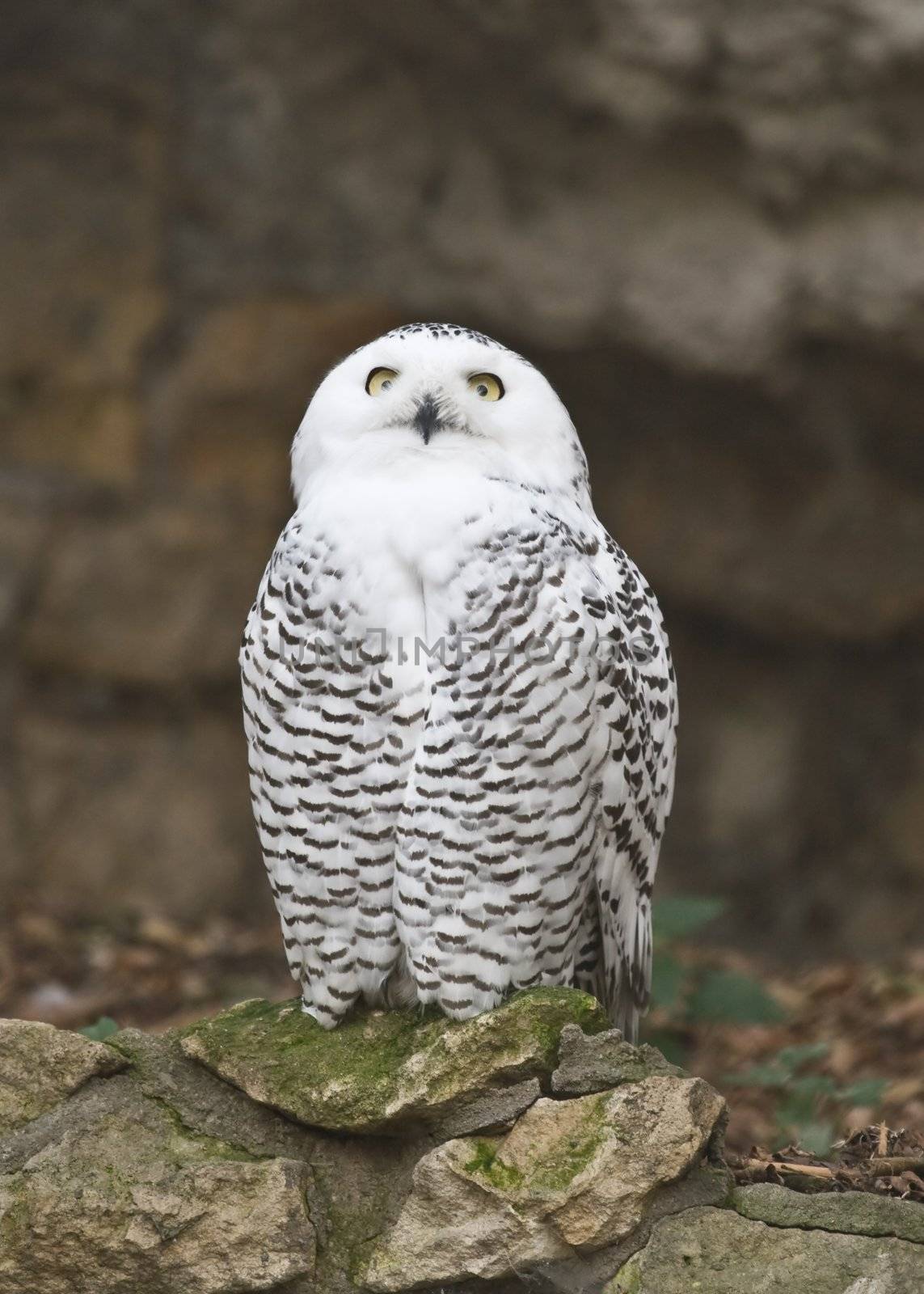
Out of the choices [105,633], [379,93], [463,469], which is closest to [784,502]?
[379,93]

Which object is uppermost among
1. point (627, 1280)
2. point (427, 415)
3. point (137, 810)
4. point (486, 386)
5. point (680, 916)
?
point (137, 810)

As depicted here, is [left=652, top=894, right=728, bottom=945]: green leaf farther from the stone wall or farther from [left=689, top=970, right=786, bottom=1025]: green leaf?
the stone wall

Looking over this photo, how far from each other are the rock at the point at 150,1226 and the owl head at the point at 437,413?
3.83 feet

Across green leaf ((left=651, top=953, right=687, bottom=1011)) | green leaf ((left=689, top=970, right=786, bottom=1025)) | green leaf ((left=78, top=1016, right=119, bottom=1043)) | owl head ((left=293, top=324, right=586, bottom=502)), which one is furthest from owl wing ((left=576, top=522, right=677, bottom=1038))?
green leaf ((left=689, top=970, right=786, bottom=1025))

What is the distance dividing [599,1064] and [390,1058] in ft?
1.24

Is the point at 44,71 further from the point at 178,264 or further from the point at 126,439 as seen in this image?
the point at 126,439

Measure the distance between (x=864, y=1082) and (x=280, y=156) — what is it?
3.41 meters

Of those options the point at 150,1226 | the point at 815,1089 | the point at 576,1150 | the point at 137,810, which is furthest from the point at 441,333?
the point at 137,810

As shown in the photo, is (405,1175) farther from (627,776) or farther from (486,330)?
(486,330)

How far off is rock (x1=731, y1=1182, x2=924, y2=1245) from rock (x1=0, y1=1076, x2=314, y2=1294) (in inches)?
27.2

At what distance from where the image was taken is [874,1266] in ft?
7.80

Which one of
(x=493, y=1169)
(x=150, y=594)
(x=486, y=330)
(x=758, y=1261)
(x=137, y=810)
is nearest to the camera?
(x=758, y=1261)

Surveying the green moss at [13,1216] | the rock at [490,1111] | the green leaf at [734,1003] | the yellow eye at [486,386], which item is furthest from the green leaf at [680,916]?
the green moss at [13,1216]

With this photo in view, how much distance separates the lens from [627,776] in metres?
2.84
